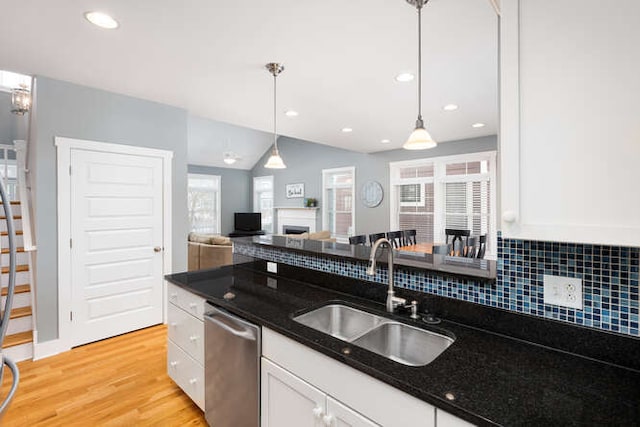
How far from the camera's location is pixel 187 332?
2088 millimetres

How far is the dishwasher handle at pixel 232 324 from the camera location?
1.53 m

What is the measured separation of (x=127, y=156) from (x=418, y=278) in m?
3.34

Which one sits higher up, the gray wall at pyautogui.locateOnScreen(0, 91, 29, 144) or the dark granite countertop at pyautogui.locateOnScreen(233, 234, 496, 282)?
the gray wall at pyautogui.locateOnScreen(0, 91, 29, 144)

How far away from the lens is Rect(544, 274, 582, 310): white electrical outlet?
1.14m

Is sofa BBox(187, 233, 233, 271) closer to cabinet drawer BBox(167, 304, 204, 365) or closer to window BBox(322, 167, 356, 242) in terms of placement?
cabinet drawer BBox(167, 304, 204, 365)

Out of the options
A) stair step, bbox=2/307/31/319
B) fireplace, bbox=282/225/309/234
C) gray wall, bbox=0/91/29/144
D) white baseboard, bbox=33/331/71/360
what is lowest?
white baseboard, bbox=33/331/71/360

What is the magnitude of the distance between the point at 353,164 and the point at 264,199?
343cm

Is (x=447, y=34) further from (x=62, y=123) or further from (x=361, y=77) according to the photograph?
(x=62, y=123)

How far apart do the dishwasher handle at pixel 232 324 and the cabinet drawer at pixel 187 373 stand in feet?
1.52

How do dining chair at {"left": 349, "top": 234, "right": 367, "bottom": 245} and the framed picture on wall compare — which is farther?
the framed picture on wall

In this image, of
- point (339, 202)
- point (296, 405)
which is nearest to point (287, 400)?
point (296, 405)

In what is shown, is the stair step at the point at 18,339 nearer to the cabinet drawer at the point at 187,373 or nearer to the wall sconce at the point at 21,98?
the cabinet drawer at the point at 187,373

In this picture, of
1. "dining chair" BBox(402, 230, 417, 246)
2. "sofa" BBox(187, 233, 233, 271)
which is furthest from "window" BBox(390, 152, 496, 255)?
"sofa" BBox(187, 233, 233, 271)

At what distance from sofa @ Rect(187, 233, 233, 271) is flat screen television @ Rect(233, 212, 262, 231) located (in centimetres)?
368
